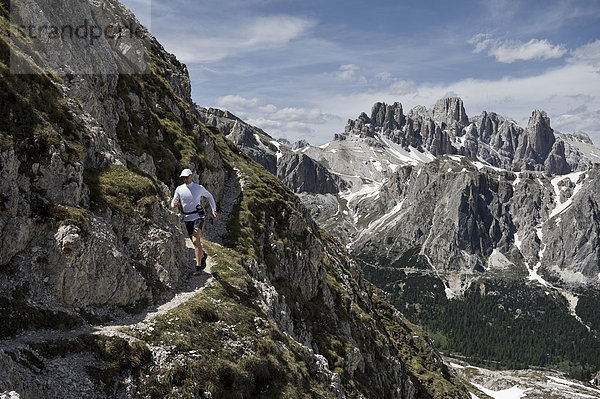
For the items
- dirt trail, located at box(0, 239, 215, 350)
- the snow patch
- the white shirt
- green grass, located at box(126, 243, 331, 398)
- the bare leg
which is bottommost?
the snow patch

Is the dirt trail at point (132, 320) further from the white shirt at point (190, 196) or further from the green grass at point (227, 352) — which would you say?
the white shirt at point (190, 196)

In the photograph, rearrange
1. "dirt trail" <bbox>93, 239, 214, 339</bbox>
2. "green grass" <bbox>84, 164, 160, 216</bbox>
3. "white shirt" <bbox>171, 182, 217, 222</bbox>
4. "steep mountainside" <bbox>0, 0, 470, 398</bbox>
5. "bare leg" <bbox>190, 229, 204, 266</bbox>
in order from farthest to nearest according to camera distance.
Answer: "green grass" <bbox>84, 164, 160, 216</bbox>
"bare leg" <bbox>190, 229, 204, 266</bbox>
"white shirt" <bbox>171, 182, 217, 222</bbox>
"dirt trail" <bbox>93, 239, 214, 339</bbox>
"steep mountainside" <bbox>0, 0, 470, 398</bbox>

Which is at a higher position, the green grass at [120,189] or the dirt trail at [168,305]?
the green grass at [120,189]

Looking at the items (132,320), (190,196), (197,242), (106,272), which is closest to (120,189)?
(190,196)

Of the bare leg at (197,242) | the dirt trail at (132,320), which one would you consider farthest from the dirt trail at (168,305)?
the bare leg at (197,242)

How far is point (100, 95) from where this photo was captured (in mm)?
38562

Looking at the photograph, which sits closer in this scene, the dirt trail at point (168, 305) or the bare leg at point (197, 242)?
the dirt trail at point (168, 305)

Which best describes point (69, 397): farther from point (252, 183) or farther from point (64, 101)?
point (252, 183)

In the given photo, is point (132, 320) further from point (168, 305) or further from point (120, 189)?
point (120, 189)

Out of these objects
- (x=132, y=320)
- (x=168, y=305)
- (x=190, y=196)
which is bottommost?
(x=132, y=320)

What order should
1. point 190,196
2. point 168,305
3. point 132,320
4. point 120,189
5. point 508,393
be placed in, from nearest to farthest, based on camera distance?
point 132,320
point 168,305
point 190,196
point 120,189
point 508,393

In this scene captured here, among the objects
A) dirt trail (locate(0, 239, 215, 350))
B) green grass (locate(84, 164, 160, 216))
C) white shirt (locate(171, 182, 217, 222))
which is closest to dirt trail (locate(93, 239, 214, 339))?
dirt trail (locate(0, 239, 215, 350))

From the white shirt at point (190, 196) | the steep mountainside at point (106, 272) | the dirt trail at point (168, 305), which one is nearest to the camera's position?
the steep mountainside at point (106, 272)

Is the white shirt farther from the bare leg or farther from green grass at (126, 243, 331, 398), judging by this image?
green grass at (126, 243, 331, 398)
